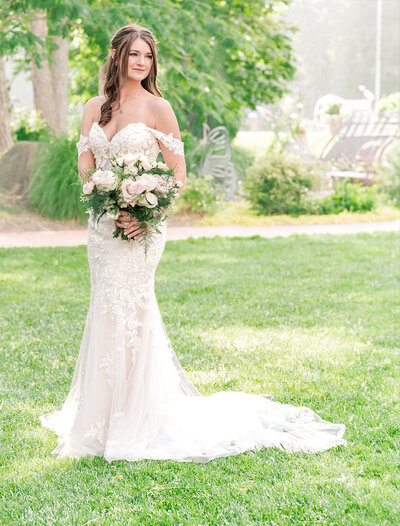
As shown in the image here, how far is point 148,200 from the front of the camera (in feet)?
11.5

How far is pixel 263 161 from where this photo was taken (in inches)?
531

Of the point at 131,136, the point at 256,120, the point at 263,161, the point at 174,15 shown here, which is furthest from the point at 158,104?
the point at 256,120

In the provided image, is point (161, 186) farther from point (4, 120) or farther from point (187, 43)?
point (4, 120)

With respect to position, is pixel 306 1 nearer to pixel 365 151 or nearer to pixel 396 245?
pixel 365 151

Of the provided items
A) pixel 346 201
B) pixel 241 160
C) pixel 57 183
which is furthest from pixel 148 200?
pixel 241 160

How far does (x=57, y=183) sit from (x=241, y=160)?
6.35 meters

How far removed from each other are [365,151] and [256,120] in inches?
1017

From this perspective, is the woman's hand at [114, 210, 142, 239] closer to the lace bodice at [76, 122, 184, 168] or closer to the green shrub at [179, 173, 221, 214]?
the lace bodice at [76, 122, 184, 168]

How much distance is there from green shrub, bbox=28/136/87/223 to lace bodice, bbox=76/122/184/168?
8.07 m

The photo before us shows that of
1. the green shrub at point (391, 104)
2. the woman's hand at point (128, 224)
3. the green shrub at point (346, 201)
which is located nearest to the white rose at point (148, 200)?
the woman's hand at point (128, 224)

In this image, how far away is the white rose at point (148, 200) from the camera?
3492 mm

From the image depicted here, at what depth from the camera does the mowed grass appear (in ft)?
10.3

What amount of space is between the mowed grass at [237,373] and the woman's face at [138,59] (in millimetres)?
2055

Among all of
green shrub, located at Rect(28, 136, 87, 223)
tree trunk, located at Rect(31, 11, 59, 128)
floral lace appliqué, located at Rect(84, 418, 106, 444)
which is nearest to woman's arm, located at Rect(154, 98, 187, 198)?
floral lace appliqué, located at Rect(84, 418, 106, 444)
